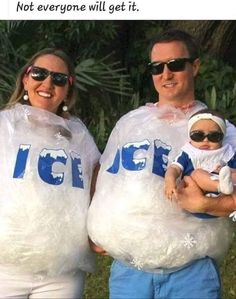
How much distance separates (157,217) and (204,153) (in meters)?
0.35

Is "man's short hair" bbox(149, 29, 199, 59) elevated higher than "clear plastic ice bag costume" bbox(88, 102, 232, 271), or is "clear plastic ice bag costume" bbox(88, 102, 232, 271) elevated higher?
"man's short hair" bbox(149, 29, 199, 59)

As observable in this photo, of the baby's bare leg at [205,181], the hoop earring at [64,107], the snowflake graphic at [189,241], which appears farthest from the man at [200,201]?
the hoop earring at [64,107]

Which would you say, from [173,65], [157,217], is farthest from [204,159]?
[173,65]

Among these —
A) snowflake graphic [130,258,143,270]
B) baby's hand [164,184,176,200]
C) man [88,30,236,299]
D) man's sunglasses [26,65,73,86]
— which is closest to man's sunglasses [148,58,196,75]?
man [88,30,236,299]

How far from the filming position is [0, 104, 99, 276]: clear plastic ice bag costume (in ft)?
12.1

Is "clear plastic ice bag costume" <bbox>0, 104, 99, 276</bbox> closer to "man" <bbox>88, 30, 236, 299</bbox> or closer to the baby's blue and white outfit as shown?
"man" <bbox>88, 30, 236, 299</bbox>

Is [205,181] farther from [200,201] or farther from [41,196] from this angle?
[41,196]

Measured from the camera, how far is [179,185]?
11.5 ft

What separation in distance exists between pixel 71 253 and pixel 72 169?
388 mm

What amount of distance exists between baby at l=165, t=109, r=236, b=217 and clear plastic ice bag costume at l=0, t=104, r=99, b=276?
20.4 inches

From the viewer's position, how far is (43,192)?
3.70 meters

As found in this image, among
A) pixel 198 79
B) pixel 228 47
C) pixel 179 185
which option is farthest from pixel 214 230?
pixel 228 47

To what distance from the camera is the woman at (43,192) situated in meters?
3.69

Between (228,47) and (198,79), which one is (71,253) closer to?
(198,79)
